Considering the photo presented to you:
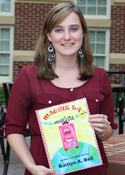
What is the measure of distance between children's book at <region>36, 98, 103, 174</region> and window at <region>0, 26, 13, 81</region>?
1297cm

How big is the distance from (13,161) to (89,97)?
11.4 ft

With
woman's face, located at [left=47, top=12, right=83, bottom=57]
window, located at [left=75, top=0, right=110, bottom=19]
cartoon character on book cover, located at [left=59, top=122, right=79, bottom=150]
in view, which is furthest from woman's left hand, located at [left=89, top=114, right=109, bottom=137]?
window, located at [left=75, top=0, right=110, bottom=19]

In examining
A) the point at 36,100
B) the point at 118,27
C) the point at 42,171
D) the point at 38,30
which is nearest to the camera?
the point at 42,171

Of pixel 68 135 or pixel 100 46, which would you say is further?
pixel 100 46

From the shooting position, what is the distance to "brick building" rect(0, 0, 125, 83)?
14.7 m

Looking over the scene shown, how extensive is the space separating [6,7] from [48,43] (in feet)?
43.1

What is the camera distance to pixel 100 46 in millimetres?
15156

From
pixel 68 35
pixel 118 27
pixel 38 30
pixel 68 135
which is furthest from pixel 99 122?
pixel 118 27

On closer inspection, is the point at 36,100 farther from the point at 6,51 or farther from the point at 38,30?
the point at 6,51

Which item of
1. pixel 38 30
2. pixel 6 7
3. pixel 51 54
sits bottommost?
pixel 51 54

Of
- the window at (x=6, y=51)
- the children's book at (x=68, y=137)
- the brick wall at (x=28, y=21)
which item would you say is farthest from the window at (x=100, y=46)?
the children's book at (x=68, y=137)

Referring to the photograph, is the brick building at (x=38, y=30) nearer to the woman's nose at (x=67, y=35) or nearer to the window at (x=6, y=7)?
the window at (x=6, y=7)

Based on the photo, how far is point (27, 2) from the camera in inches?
578

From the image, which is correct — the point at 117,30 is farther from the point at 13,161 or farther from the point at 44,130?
the point at 44,130
